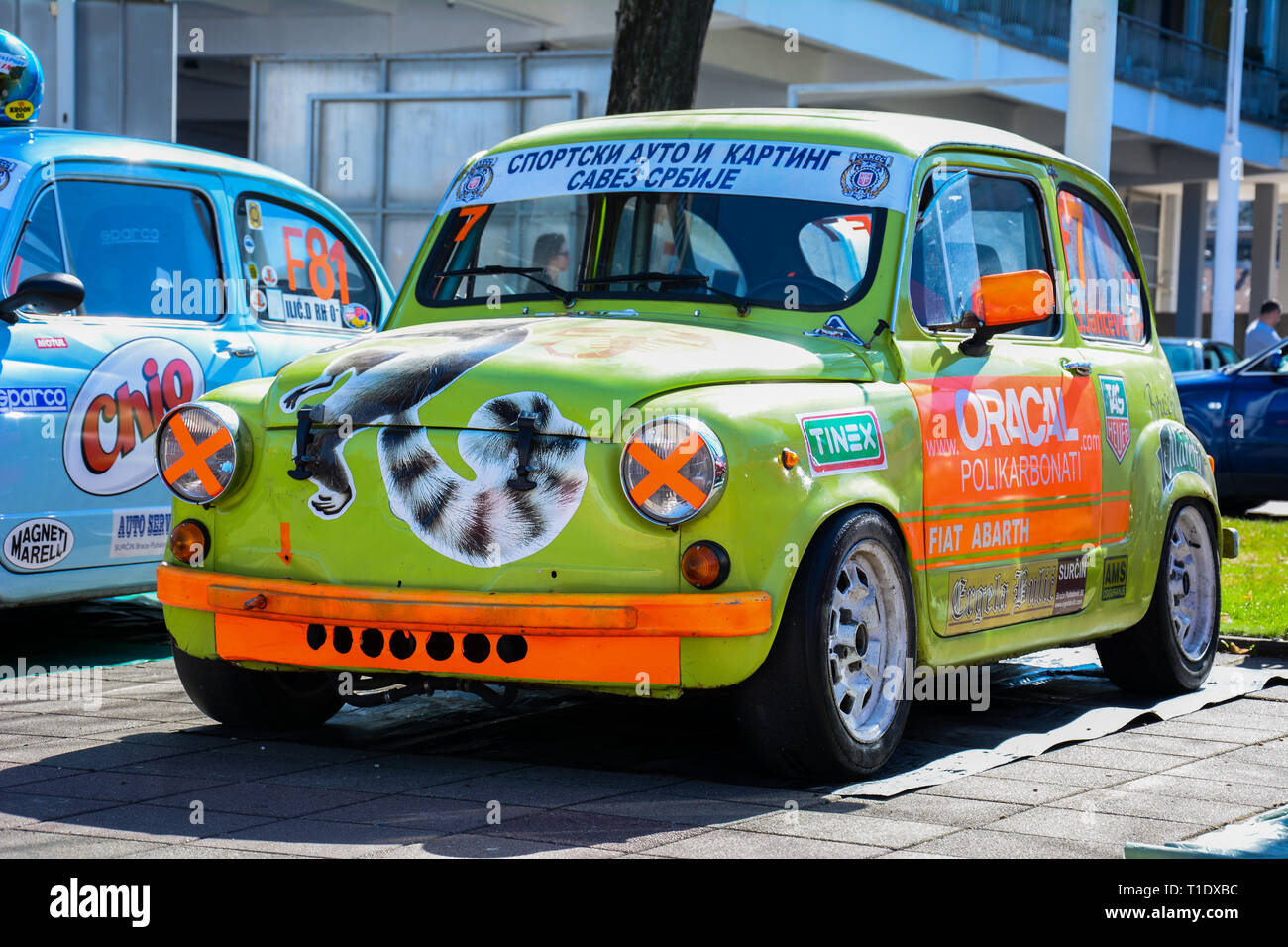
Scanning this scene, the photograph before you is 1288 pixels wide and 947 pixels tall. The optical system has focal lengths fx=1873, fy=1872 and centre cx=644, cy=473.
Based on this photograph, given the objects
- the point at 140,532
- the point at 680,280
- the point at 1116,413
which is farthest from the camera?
the point at 140,532

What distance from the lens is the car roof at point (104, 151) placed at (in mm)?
7227

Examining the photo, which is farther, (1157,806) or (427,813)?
(1157,806)

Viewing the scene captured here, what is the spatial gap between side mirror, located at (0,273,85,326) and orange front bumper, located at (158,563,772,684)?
1.86 m

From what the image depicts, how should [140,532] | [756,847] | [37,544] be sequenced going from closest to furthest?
[756,847] < [37,544] < [140,532]

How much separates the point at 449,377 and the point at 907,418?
1.38m

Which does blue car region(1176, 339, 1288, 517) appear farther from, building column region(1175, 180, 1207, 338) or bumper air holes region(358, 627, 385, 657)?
building column region(1175, 180, 1207, 338)

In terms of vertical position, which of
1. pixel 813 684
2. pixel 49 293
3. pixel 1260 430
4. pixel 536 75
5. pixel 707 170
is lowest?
pixel 813 684

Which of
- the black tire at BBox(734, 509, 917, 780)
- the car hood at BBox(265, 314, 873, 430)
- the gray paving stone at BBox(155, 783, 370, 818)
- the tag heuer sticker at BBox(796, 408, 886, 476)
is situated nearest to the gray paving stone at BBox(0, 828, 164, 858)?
the gray paving stone at BBox(155, 783, 370, 818)

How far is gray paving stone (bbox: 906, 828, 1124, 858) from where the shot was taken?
4445 mm

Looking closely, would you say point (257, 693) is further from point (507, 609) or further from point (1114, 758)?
point (1114, 758)

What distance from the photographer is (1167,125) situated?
1275 inches

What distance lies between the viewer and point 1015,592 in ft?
20.0

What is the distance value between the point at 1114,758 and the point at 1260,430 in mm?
9859

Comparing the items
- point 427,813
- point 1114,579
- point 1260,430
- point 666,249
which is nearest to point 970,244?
point 666,249
